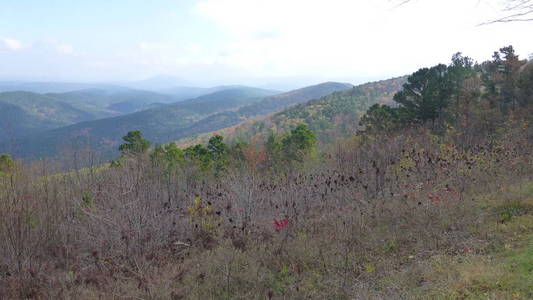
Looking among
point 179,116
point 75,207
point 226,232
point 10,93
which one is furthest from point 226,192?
point 10,93

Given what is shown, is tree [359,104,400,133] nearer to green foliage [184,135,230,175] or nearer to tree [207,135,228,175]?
green foliage [184,135,230,175]

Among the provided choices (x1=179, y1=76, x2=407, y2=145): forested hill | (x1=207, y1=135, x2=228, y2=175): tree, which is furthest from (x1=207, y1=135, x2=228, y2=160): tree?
(x1=179, y1=76, x2=407, y2=145): forested hill

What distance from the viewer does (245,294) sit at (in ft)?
13.1

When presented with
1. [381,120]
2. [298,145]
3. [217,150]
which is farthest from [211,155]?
[381,120]

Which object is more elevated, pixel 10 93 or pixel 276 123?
pixel 10 93

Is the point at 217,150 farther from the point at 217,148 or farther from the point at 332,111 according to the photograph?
the point at 332,111

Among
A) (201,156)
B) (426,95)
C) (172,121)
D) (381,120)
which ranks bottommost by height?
(201,156)

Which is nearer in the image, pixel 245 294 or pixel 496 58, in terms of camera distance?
pixel 245 294

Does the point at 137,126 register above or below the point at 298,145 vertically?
below

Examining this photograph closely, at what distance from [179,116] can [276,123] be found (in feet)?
318

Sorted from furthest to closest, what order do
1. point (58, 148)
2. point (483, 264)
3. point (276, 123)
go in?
point (276, 123)
point (58, 148)
point (483, 264)

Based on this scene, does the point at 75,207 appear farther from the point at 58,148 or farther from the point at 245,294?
the point at 245,294

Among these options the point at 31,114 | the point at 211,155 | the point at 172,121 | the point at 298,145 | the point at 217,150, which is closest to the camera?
the point at 211,155

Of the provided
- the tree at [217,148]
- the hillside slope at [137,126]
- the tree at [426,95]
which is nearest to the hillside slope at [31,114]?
the hillside slope at [137,126]
